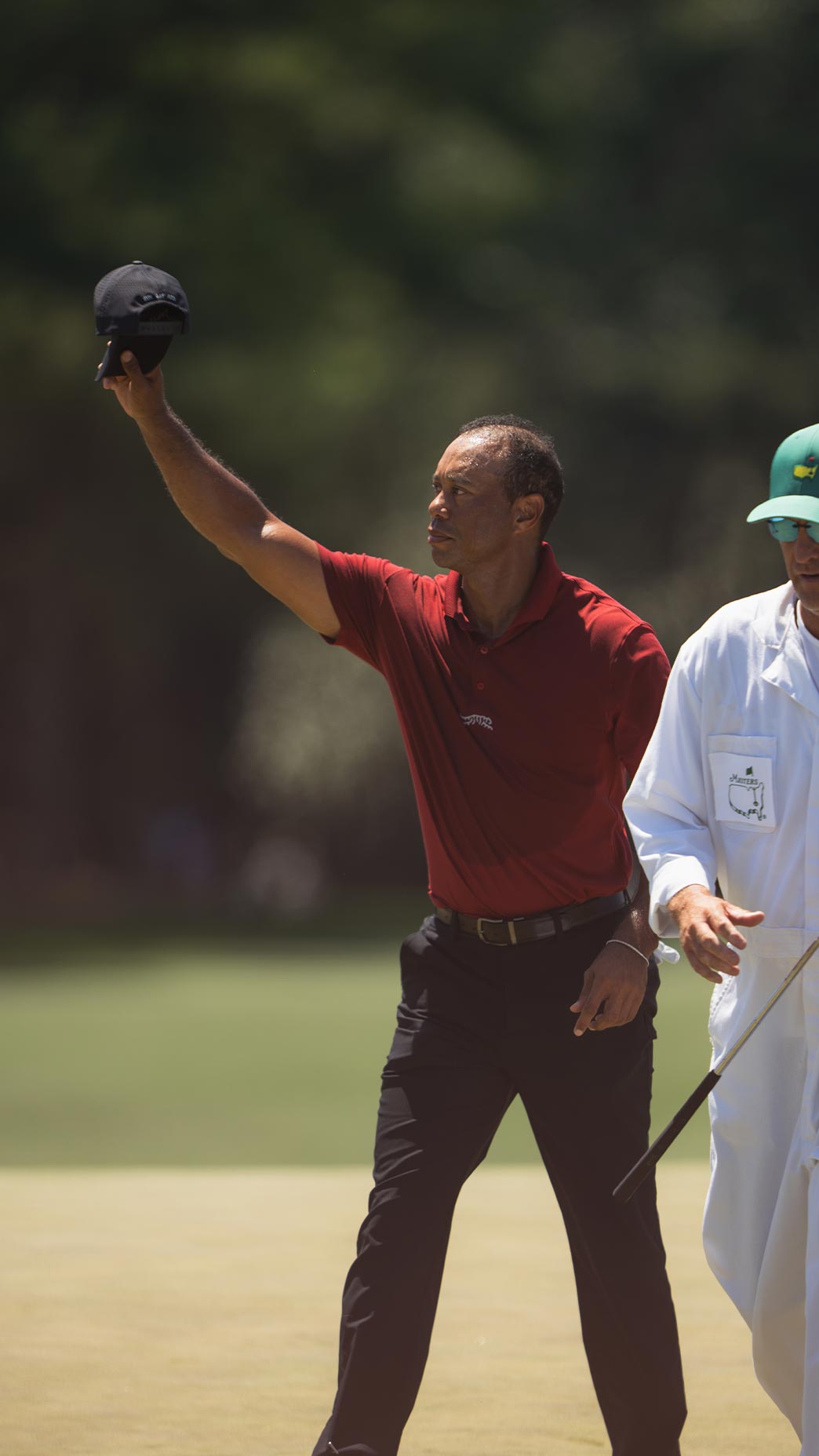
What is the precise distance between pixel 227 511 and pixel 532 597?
2.10ft

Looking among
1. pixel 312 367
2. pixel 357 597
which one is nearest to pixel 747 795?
pixel 357 597

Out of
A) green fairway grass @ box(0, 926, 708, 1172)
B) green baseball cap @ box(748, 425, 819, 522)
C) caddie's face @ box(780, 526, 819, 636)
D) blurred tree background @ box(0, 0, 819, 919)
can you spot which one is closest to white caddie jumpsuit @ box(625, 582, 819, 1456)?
caddie's face @ box(780, 526, 819, 636)

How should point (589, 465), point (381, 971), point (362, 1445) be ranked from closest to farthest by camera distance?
point (362, 1445), point (381, 971), point (589, 465)

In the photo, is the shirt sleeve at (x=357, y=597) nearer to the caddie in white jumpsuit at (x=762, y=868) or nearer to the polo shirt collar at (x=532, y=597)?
the polo shirt collar at (x=532, y=597)

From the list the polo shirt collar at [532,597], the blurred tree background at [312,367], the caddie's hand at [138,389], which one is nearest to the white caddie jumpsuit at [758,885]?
the polo shirt collar at [532,597]

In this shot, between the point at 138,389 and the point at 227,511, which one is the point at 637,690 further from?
the point at 138,389

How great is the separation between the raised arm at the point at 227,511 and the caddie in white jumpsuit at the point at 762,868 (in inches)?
35.9

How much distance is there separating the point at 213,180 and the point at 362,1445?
19.8 m

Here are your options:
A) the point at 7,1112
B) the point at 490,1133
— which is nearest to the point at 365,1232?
the point at 490,1133

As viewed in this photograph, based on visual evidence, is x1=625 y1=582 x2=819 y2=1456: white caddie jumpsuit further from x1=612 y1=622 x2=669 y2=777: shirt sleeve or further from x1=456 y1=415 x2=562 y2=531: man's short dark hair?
x1=456 y1=415 x2=562 y2=531: man's short dark hair

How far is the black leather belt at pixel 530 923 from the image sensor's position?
4.15 meters

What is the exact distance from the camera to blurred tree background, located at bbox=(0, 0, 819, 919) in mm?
21109

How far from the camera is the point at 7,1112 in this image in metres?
10.2

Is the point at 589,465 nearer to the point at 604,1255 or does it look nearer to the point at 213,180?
the point at 213,180
